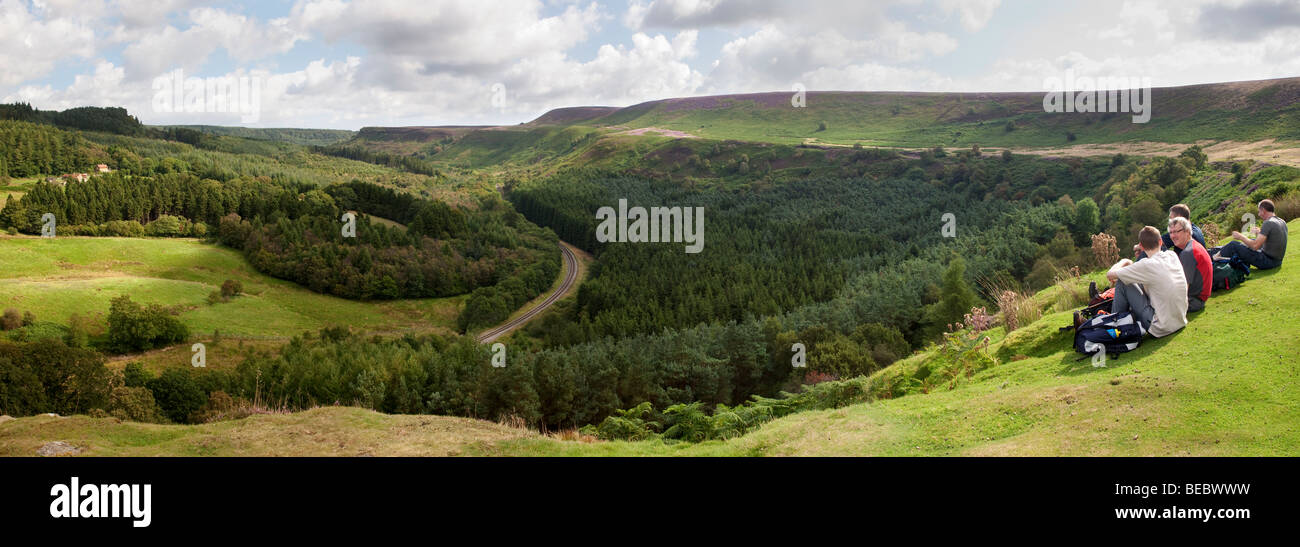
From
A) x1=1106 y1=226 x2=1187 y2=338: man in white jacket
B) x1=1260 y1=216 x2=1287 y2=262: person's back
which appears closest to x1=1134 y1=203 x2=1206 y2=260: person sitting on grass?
x1=1260 y1=216 x2=1287 y2=262: person's back

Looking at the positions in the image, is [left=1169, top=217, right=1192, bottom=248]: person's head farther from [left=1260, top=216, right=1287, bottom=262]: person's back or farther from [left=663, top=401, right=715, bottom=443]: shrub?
[left=663, top=401, right=715, bottom=443]: shrub

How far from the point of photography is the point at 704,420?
13586mm

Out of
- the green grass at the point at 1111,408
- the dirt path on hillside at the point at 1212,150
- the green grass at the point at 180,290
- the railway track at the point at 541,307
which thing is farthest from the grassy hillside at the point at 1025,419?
the green grass at the point at 180,290

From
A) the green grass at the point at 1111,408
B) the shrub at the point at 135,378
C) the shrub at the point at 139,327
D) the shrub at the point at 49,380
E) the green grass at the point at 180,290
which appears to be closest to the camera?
the green grass at the point at 1111,408

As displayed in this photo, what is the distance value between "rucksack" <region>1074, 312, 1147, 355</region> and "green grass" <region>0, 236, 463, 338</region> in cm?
8035

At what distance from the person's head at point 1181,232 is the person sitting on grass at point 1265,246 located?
2252mm

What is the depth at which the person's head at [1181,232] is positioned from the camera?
1249 centimetres

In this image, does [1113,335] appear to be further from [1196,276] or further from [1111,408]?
[1111,408]

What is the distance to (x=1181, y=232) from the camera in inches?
493

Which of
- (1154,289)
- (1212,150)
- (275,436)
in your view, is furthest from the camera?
(1212,150)

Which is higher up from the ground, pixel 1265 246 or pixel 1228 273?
pixel 1265 246

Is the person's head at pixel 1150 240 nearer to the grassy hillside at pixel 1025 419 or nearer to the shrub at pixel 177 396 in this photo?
the grassy hillside at pixel 1025 419

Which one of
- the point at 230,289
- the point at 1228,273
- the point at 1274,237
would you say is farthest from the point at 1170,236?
the point at 230,289

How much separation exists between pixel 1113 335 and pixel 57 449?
20805 mm
